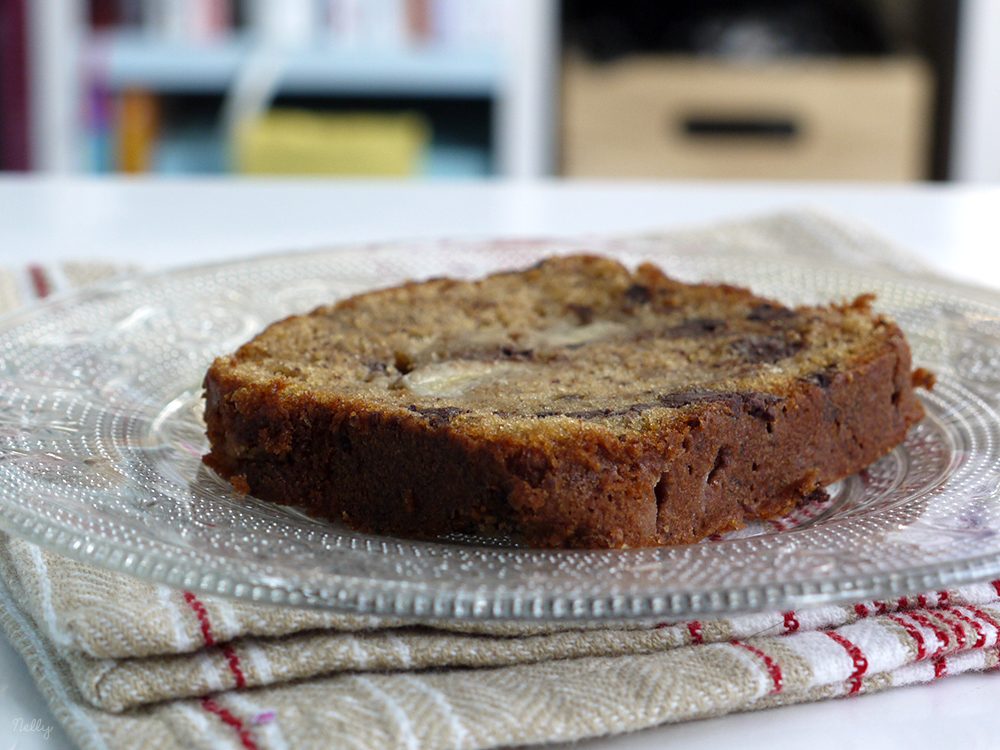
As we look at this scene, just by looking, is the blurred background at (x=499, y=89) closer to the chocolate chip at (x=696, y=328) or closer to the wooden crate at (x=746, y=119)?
the wooden crate at (x=746, y=119)

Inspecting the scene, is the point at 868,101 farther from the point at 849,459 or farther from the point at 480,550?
the point at 480,550

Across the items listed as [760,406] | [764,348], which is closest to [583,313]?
[764,348]

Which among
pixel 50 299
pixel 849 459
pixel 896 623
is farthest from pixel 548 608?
pixel 50 299

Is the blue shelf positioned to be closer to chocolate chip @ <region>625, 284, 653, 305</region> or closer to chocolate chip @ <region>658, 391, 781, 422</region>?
chocolate chip @ <region>625, 284, 653, 305</region>

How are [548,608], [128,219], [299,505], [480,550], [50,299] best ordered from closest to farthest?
[548,608] < [480,550] < [299,505] < [50,299] < [128,219]

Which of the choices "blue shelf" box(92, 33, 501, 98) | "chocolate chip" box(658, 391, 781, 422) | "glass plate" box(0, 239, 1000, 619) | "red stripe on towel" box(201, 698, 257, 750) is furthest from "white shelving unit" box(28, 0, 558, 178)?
"red stripe on towel" box(201, 698, 257, 750)

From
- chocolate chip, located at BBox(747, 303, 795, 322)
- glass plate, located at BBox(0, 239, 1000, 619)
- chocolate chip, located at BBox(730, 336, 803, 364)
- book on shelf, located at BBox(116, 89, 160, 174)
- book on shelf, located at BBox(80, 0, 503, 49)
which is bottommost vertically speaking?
book on shelf, located at BBox(116, 89, 160, 174)

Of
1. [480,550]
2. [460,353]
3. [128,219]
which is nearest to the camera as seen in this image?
[480,550]
